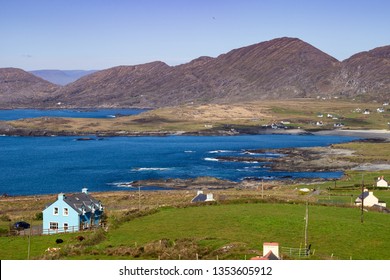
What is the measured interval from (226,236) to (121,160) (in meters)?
85.6

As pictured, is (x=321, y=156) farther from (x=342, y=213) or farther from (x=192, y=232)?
(x=192, y=232)

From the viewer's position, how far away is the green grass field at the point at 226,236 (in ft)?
95.3

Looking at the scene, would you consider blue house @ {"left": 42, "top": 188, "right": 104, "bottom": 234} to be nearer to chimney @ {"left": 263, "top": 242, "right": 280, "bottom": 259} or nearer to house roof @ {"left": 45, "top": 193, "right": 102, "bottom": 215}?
house roof @ {"left": 45, "top": 193, "right": 102, "bottom": 215}

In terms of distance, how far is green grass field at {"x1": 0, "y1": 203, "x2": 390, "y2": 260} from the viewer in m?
29.0

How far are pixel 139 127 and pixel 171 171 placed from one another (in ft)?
308

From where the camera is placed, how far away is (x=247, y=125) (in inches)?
7790

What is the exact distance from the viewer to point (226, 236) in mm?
33531

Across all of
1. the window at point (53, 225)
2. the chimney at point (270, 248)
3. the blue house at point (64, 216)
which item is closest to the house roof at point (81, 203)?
the blue house at point (64, 216)

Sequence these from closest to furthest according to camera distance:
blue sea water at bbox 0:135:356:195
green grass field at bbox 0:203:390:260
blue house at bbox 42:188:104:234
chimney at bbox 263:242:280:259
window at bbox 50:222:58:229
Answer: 1. chimney at bbox 263:242:280:259
2. green grass field at bbox 0:203:390:260
3. blue house at bbox 42:188:104:234
4. window at bbox 50:222:58:229
5. blue sea water at bbox 0:135:356:195

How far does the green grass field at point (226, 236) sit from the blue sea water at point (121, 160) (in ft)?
149

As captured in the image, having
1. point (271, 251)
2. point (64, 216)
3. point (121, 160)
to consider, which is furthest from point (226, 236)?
point (121, 160)

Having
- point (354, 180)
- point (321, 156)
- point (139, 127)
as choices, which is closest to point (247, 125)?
point (139, 127)

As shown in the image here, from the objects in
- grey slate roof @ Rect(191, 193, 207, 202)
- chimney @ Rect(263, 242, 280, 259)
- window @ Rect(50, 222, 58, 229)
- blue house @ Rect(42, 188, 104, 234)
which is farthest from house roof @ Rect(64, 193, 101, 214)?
chimney @ Rect(263, 242, 280, 259)

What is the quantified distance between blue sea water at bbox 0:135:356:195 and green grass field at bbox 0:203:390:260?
1784 inches
